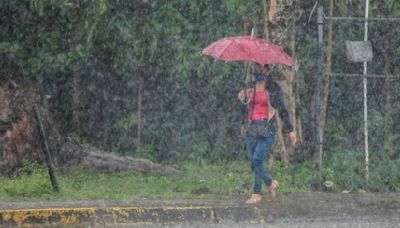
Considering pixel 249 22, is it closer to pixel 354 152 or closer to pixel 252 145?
pixel 354 152

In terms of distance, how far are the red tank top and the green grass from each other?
3.95 feet

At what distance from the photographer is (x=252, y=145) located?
30.1 ft

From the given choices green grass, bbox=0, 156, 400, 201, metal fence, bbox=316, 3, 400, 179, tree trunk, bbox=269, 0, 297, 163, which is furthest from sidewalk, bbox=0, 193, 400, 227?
metal fence, bbox=316, 3, 400, 179

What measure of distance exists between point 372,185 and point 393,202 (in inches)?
35.9

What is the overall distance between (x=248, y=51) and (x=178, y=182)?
8.45 feet

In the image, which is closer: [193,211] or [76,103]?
[193,211]

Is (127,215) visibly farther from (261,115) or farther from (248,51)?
(248,51)

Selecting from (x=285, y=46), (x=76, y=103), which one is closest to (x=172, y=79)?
(x=76, y=103)

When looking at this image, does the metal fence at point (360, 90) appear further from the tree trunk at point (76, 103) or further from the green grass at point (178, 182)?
the tree trunk at point (76, 103)

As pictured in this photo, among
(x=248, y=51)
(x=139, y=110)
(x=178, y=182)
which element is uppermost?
(x=248, y=51)

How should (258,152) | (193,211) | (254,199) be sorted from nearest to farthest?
(193,211)
(258,152)
(254,199)

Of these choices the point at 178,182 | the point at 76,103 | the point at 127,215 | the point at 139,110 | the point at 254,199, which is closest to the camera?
the point at 127,215

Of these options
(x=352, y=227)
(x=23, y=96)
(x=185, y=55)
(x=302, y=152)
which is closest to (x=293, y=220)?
(x=352, y=227)

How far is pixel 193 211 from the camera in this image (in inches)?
340
